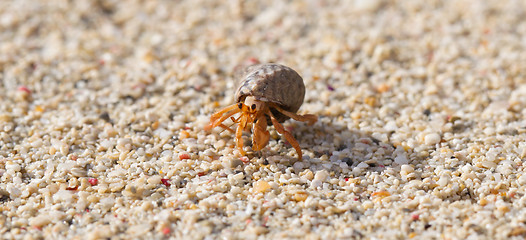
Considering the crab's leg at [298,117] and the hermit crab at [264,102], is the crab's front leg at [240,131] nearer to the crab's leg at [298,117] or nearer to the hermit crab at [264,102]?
the hermit crab at [264,102]

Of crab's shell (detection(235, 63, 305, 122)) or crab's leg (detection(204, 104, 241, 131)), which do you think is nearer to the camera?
crab's shell (detection(235, 63, 305, 122))

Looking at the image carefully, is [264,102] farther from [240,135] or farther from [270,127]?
[270,127]

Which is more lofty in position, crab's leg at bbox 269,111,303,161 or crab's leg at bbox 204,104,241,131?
crab's leg at bbox 204,104,241,131

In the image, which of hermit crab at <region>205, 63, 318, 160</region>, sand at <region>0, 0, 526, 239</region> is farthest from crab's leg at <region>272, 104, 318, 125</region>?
sand at <region>0, 0, 526, 239</region>

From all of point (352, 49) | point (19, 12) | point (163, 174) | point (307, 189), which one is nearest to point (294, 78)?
point (307, 189)

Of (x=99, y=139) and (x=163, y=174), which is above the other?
(x=99, y=139)

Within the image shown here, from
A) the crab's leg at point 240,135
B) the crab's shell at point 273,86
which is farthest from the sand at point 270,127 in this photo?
the crab's shell at point 273,86

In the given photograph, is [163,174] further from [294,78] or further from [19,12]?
[19,12]

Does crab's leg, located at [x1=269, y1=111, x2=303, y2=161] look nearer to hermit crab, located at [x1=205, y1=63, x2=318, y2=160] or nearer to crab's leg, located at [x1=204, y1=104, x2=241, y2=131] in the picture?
hermit crab, located at [x1=205, y1=63, x2=318, y2=160]
